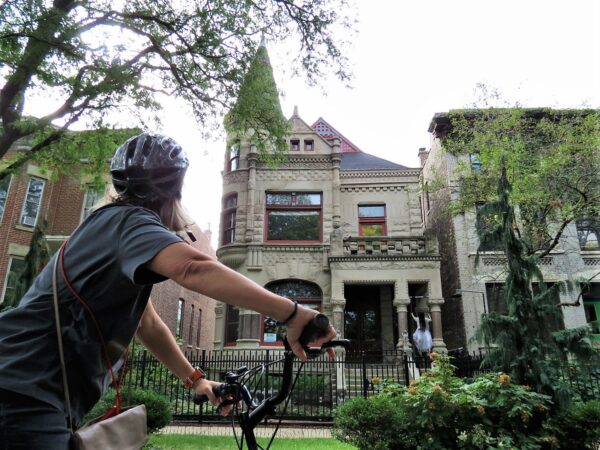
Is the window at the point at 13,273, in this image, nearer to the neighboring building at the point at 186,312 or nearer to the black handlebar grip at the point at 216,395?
the neighboring building at the point at 186,312

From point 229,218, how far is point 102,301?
846 inches

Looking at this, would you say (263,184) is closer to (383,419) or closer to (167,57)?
(167,57)

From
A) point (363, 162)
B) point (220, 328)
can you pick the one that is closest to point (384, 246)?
point (363, 162)

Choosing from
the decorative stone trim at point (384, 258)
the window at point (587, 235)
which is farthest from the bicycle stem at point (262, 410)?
the window at point (587, 235)

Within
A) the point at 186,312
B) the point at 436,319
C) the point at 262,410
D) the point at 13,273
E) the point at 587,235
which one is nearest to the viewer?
the point at 262,410

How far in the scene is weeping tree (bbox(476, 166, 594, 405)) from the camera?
8305 millimetres

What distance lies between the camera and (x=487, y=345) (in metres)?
8.95

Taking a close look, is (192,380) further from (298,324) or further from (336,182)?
(336,182)

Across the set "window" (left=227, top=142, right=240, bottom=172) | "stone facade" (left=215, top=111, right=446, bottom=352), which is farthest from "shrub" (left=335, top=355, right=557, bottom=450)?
"window" (left=227, top=142, right=240, bottom=172)

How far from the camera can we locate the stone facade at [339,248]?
762 inches

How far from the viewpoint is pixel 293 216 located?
21797 millimetres

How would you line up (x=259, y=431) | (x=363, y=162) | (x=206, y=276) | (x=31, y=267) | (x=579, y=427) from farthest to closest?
1. (x=363, y=162)
2. (x=31, y=267)
3. (x=259, y=431)
4. (x=579, y=427)
5. (x=206, y=276)

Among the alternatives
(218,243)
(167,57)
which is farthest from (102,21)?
(218,243)

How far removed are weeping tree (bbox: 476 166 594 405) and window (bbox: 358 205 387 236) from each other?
1279cm
